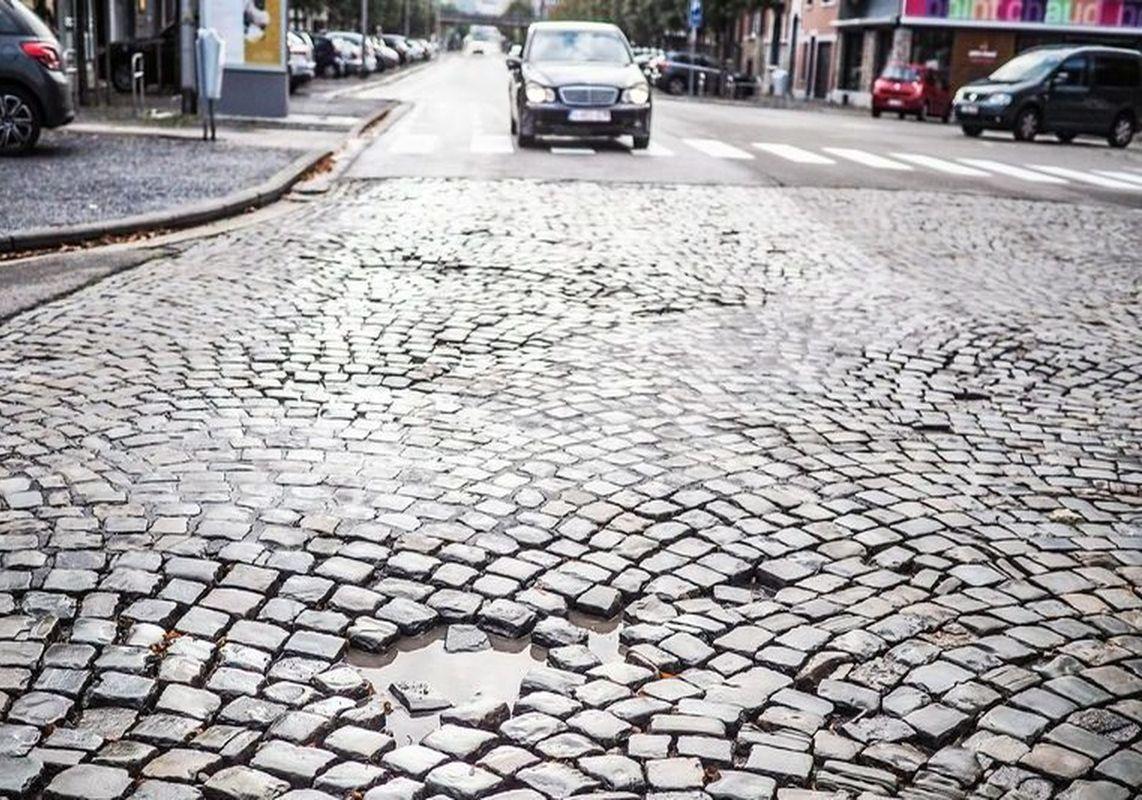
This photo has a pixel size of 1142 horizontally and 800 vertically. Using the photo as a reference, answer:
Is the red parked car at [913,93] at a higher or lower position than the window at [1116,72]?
lower

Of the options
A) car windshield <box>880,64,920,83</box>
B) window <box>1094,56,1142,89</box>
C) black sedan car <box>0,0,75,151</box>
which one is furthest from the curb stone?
car windshield <box>880,64,920,83</box>

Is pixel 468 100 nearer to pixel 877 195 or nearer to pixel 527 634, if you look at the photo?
pixel 877 195

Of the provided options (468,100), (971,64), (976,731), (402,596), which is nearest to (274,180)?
(402,596)

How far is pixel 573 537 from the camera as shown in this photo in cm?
399

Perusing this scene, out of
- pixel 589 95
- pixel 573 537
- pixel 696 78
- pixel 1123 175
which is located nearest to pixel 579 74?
pixel 589 95

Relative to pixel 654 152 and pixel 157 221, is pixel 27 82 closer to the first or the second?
pixel 157 221

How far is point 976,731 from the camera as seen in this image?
9.68 feet

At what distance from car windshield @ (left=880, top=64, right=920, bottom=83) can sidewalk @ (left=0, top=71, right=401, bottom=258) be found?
19.7 m

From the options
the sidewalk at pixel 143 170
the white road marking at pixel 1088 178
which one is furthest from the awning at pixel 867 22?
the sidewalk at pixel 143 170

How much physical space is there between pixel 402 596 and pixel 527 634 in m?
0.39

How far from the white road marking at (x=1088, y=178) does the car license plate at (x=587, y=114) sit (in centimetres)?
648

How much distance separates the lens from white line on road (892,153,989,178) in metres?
17.5

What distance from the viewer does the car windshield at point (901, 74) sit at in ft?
116

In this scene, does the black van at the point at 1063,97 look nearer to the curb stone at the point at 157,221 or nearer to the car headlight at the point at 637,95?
the car headlight at the point at 637,95
